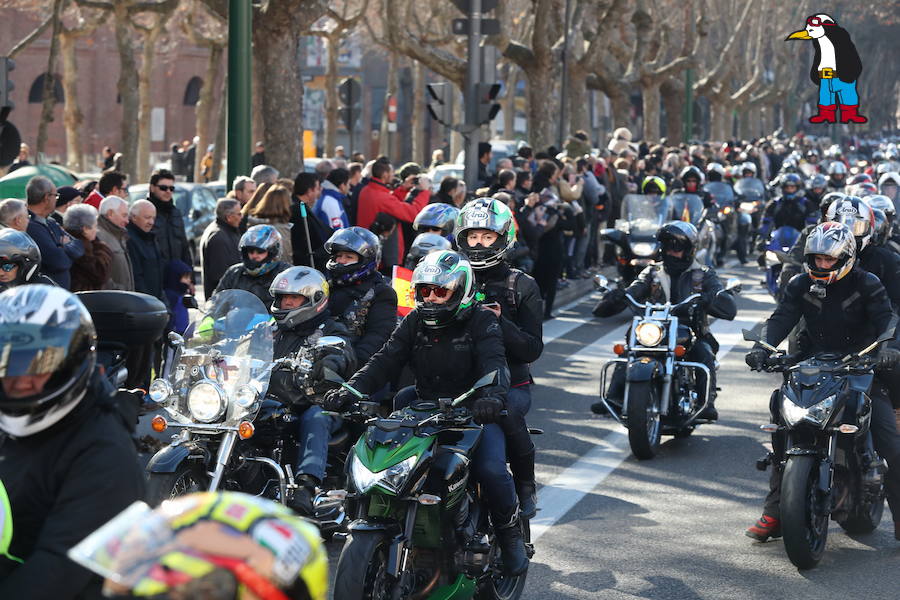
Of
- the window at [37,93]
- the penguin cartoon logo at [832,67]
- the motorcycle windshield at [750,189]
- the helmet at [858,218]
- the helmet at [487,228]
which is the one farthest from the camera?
the window at [37,93]

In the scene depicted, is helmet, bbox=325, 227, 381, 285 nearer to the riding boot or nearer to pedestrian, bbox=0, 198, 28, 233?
the riding boot

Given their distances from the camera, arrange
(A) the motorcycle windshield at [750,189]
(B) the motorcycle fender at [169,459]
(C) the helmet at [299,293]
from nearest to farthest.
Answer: (B) the motorcycle fender at [169,459]
(C) the helmet at [299,293]
(A) the motorcycle windshield at [750,189]

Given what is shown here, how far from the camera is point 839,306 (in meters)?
8.10

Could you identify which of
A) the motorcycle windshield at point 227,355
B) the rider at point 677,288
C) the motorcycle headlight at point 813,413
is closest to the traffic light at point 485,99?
the rider at point 677,288

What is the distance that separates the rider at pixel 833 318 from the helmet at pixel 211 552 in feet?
18.6

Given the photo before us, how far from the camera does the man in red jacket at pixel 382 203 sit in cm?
1401

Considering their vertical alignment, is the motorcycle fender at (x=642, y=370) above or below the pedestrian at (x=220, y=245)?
below

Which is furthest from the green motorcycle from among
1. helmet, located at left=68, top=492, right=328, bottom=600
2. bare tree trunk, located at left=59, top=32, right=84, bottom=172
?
bare tree trunk, located at left=59, top=32, right=84, bottom=172

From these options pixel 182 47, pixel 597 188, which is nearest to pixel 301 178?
pixel 597 188

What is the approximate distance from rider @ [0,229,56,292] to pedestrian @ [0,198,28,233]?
3.92 feet

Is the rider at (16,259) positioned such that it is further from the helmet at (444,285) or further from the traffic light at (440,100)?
the traffic light at (440,100)

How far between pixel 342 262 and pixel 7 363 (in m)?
4.93

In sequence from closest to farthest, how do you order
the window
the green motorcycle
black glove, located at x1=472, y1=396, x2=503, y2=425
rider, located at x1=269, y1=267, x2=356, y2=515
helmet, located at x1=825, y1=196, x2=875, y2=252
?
the green motorcycle
black glove, located at x1=472, y1=396, x2=503, y2=425
rider, located at x1=269, y1=267, x2=356, y2=515
helmet, located at x1=825, y1=196, x2=875, y2=252
the window

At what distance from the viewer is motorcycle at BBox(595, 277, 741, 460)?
10070 millimetres
